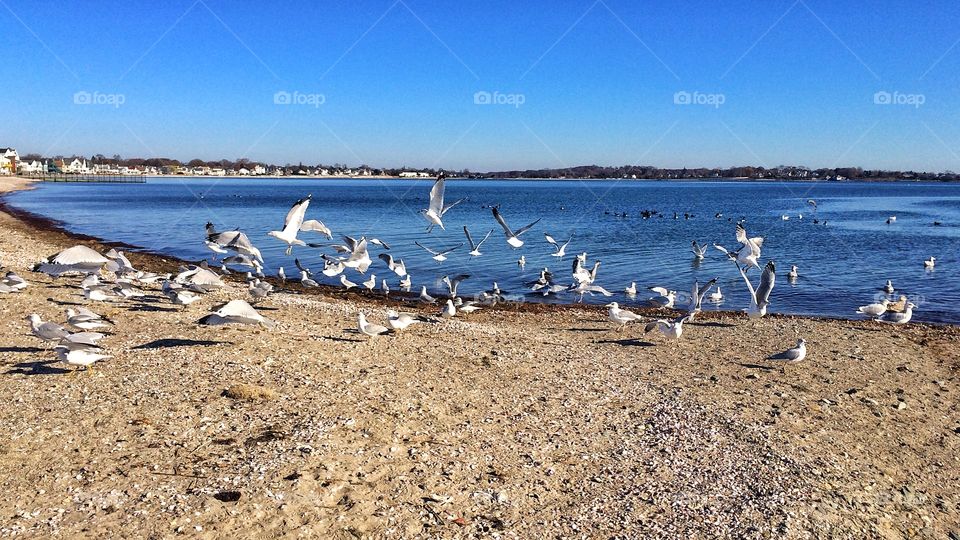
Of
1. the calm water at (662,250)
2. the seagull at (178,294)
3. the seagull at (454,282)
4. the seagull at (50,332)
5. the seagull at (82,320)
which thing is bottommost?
the calm water at (662,250)

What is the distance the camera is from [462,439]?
7.82 metres

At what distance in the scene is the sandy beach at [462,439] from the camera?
19.7 feet

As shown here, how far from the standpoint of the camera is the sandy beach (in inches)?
237

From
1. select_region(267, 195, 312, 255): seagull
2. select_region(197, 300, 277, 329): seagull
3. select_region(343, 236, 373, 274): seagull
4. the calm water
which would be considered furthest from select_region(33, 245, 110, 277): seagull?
the calm water

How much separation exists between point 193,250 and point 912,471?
32.8 m

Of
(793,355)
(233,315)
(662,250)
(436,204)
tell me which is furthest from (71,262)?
(662,250)

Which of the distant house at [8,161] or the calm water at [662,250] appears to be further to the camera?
the distant house at [8,161]

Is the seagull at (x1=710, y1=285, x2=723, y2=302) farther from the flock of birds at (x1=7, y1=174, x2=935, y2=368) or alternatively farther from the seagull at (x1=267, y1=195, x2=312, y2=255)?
the seagull at (x1=267, y1=195, x2=312, y2=255)

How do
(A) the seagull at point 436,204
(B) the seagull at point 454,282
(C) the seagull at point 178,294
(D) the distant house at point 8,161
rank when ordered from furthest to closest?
(D) the distant house at point 8,161 → (B) the seagull at point 454,282 → (A) the seagull at point 436,204 → (C) the seagull at point 178,294

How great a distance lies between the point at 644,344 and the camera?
13789mm

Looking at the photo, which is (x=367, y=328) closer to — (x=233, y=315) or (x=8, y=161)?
(x=233, y=315)

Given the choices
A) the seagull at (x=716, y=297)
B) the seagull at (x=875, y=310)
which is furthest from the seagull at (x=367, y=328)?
the seagull at (x=875, y=310)

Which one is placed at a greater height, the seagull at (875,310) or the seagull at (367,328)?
the seagull at (367,328)

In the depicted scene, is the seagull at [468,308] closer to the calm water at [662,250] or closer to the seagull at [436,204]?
the seagull at [436,204]
